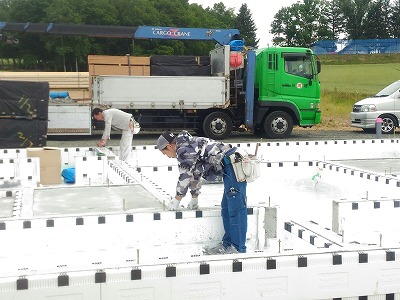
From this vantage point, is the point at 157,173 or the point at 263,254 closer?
the point at 263,254

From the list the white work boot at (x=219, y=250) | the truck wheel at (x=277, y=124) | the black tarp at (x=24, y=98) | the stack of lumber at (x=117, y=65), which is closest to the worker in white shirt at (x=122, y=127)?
the black tarp at (x=24, y=98)

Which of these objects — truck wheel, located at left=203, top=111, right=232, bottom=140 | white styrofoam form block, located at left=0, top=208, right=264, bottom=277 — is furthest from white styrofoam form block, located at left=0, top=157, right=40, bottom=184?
truck wheel, located at left=203, top=111, right=232, bottom=140

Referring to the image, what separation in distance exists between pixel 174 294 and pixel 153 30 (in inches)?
688

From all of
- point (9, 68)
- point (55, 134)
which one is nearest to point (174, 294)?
point (55, 134)

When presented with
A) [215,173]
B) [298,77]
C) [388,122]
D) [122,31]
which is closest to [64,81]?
[122,31]

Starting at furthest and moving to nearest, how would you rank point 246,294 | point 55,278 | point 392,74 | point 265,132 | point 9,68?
point 9,68
point 392,74
point 265,132
point 246,294
point 55,278

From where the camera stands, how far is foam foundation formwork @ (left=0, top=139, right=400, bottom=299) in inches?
166

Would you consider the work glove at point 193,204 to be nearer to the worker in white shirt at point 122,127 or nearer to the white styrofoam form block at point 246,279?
the white styrofoam form block at point 246,279

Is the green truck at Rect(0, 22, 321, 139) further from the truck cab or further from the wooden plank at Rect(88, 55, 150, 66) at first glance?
the wooden plank at Rect(88, 55, 150, 66)

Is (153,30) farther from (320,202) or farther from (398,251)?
(398,251)

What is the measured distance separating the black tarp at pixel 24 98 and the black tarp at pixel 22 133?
0.20 meters

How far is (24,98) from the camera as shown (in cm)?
1636

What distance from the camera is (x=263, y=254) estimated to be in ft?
14.9

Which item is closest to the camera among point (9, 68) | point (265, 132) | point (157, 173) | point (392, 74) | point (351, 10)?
point (157, 173)
